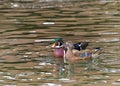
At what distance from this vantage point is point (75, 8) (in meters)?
32.9

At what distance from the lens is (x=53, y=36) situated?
23844mm

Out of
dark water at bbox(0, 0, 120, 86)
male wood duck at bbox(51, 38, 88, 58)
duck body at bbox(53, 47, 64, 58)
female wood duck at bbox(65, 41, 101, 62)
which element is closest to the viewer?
dark water at bbox(0, 0, 120, 86)

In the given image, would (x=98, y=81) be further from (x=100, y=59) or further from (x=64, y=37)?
(x=64, y=37)

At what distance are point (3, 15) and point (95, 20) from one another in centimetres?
491

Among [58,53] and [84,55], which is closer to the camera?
[84,55]

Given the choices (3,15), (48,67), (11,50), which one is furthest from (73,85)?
(3,15)

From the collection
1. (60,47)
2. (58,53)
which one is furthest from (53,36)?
(58,53)

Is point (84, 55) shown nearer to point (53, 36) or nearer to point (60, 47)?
point (60, 47)

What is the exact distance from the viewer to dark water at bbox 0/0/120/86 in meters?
17.1

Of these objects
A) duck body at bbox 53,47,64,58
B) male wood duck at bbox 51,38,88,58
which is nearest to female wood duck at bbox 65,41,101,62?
male wood duck at bbox 51,38,88,58

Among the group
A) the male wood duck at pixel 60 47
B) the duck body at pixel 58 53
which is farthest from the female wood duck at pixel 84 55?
the duck body at pixel 58 53

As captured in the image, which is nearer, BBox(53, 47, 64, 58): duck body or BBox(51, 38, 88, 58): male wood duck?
BBox(51, 38, 88, 58): male wood duck

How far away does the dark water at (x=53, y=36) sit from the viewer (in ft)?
56.2

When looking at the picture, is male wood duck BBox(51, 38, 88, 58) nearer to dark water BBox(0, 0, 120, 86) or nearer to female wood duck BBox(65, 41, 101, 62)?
female wood duck BBox(65, 41, 101, 62)
